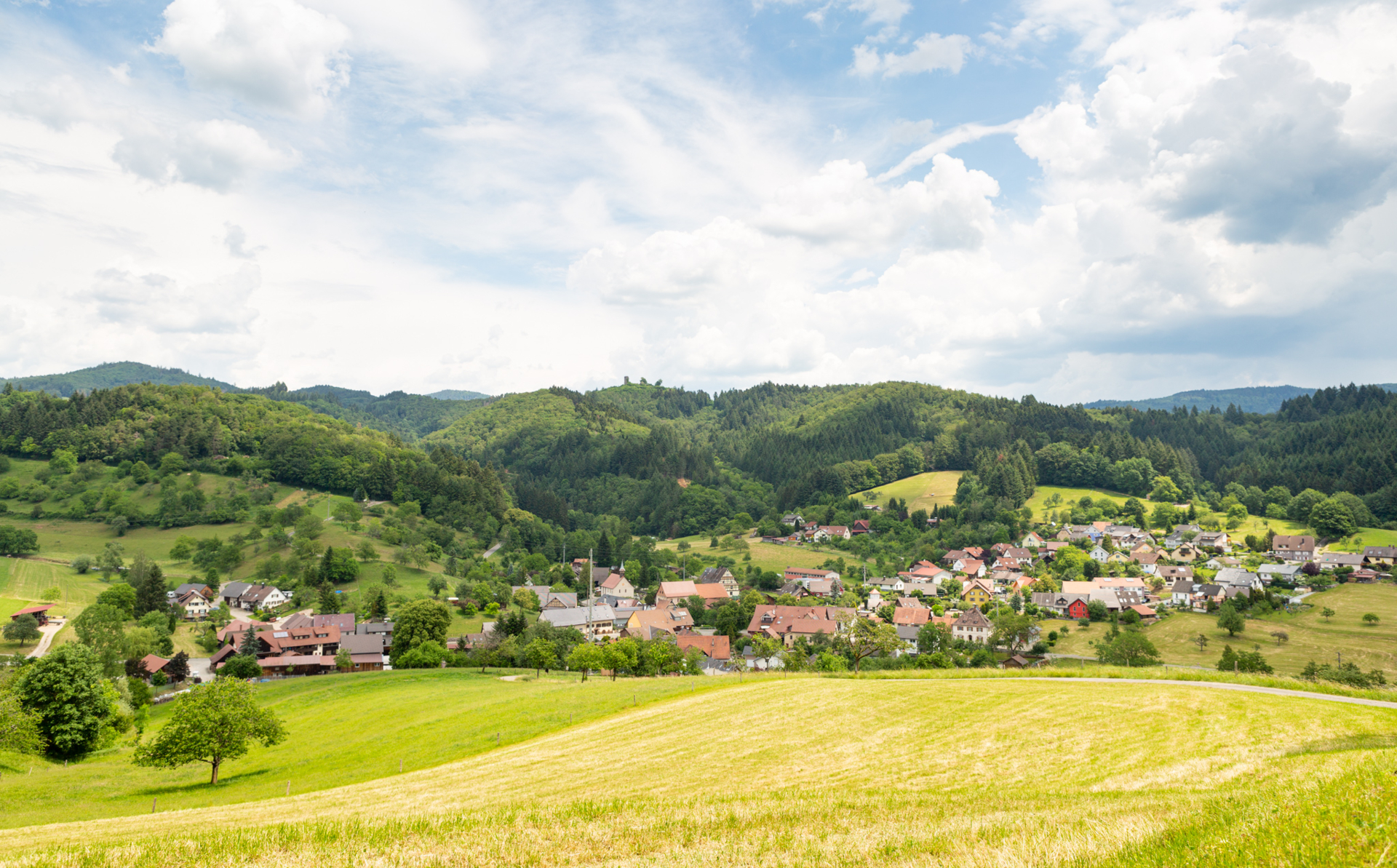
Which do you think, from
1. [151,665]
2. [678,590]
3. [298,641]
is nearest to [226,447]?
[298,641]

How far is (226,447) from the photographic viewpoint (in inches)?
5197

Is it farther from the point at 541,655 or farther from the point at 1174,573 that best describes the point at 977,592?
the point at 541,655

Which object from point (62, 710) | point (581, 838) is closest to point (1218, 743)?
point (581, 838)

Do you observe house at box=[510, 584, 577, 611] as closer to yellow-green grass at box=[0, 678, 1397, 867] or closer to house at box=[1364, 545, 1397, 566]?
yellow-green grass at box=[0, 678, 1397, 867]

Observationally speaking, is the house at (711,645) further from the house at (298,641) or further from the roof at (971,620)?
the house at (298,641)

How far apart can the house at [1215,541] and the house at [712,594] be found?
81.3 metres

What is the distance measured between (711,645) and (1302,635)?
56921 millimetres

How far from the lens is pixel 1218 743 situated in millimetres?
17953

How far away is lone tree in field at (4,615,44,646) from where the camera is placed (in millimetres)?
61094

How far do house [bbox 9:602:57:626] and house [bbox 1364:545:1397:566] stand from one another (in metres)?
159

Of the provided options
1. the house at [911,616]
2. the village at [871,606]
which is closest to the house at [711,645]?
the village at [871,606]

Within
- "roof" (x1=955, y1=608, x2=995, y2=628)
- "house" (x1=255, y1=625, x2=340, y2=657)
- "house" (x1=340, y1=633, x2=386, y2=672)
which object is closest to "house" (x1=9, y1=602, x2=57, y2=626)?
"house" (x1=255, y1=625, x2=340, y2=657)

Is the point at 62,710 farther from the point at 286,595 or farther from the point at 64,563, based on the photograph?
the point at 64,563

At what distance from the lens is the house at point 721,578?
108 metres
